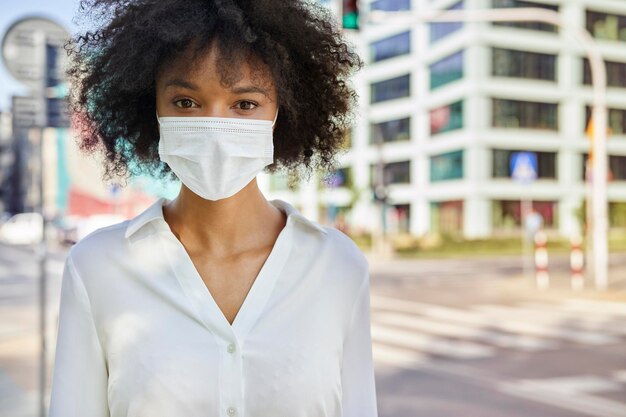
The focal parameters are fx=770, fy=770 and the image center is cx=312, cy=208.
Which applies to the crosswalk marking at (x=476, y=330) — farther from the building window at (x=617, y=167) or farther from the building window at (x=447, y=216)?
the building window at (x=617, y=167)

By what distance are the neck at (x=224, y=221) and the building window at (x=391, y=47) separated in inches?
1953

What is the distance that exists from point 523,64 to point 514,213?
8.72 metres

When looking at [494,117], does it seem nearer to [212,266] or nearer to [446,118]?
[446,118]

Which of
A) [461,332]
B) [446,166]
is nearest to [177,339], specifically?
[461,332]

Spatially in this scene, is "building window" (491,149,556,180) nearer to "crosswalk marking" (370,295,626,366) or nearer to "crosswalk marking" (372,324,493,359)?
"crosswalk marking" (370,295,626,366)

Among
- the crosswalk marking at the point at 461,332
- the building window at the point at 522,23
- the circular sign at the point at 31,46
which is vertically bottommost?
the crosswalk marking at the point at 461,332

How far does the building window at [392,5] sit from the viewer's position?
165 ft

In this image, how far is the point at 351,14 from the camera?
11547mm

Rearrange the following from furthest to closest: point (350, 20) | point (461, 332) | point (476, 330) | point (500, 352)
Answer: point (350, 20) → point (476, 330) → point (461, 332) → point (500, 352)

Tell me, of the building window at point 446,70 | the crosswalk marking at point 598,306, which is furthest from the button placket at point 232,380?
the building window at point 446,70

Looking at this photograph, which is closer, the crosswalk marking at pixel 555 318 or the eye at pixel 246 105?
the eye at pixel 246 105

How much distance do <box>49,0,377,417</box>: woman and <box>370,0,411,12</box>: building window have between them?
50017 mm

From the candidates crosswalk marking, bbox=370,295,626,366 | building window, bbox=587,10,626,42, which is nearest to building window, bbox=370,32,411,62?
building window, bbox=587,10,626,42

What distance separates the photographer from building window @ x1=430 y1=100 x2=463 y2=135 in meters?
44.7
